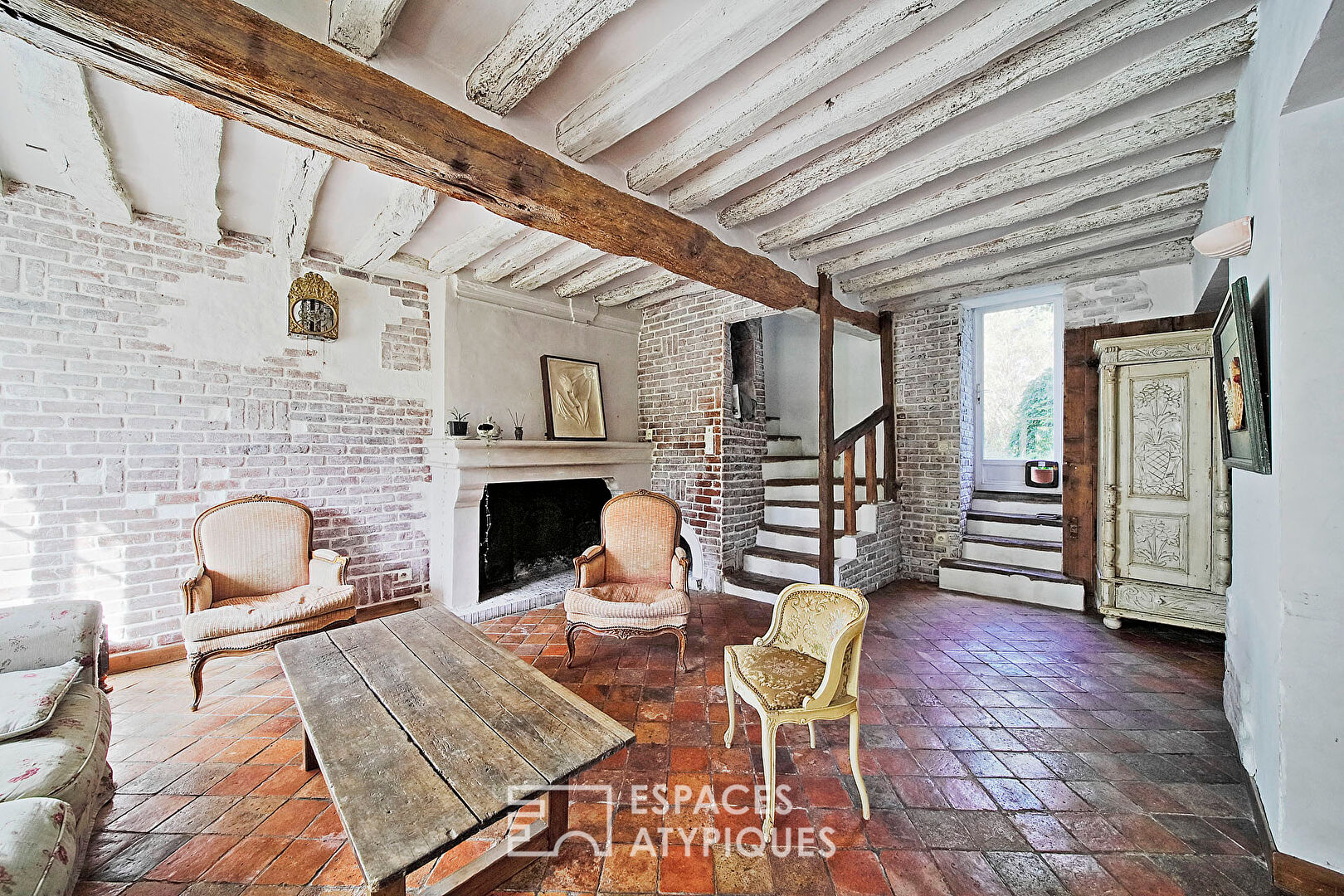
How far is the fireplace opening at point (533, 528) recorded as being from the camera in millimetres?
4270

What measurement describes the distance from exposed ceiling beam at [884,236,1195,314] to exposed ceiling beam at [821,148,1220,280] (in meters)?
1.04

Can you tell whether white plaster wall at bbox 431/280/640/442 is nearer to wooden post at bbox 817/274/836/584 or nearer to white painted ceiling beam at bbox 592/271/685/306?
white painted ceiling beam at bbox 592/271/685/306

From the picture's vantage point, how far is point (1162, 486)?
332 centimetres

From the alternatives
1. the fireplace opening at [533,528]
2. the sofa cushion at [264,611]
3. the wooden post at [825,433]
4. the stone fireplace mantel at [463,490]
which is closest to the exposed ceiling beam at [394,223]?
the stone fireplace mantel at [463,490]

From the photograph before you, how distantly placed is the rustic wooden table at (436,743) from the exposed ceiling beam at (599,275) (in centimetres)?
279

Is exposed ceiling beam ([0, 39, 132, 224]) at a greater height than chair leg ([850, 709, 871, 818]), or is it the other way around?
exposed ceiling beam ([0, 39, 132, 224])

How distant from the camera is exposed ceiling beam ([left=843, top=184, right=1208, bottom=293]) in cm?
270

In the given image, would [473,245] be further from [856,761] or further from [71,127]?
[856,761]

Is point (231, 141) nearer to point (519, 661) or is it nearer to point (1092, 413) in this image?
point (519, 661)

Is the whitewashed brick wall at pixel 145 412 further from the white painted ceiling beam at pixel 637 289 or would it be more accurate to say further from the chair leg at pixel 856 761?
the chair leg at pixel 856 761

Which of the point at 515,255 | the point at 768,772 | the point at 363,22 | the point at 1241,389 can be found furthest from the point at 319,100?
the point at 1241,389

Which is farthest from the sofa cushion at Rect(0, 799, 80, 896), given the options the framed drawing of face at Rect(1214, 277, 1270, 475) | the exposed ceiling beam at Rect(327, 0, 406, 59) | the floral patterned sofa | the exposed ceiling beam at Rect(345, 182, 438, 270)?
the framed drawing of face at Rect(1214, 277, 1270, 475)

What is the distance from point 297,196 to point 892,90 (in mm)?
2932

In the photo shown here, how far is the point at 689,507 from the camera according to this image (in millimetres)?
4828
